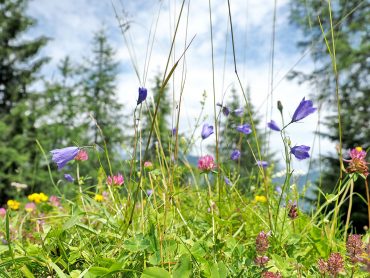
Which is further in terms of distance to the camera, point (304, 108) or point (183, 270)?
point (304, 108)

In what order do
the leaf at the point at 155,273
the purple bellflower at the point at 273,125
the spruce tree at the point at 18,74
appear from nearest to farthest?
the leaf at the point at 155,273, the purple bellflower at the point at 273,125, the spruce tree at the point at 18,74

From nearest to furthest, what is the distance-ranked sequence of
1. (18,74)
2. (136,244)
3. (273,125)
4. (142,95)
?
(136,244) < (142,95) < (273,125) < (18,74)

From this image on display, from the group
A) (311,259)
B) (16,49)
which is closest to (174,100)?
(311,259)

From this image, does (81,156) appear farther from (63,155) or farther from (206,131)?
(206,131)

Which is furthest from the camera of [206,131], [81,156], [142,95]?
[206,131]

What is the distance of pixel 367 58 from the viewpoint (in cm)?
1244

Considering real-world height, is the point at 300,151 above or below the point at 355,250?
above

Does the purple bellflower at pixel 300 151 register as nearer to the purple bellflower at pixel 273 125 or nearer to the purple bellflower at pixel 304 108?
the purple bellflower at pixel 304 108

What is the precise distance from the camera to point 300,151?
3.75ft

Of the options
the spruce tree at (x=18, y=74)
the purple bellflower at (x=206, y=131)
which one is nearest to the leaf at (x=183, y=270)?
the purple bellflower at (x=206, y=131)

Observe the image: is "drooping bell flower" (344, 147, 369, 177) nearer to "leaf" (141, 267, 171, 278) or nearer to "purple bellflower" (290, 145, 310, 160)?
"purple bellflower" (290, 145, 310, 160)

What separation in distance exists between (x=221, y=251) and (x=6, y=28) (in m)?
15.5

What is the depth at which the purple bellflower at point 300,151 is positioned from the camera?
1.13 meters

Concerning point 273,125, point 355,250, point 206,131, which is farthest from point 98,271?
point 206,131
